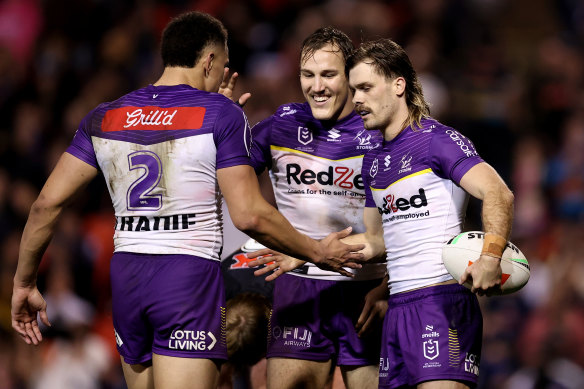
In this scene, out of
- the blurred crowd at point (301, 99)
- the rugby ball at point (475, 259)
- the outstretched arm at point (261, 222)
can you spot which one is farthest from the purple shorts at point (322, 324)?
the blurred crowd at point (301, 99)

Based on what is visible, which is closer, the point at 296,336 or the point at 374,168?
the point at 374,168

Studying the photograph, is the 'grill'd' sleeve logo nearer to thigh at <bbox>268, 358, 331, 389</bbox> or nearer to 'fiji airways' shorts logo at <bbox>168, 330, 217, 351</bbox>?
'fiji airways' shorts logo at <bbox>168, 330, 217, 351</bbox>

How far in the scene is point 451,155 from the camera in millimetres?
4508

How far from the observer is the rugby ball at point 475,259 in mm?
4297

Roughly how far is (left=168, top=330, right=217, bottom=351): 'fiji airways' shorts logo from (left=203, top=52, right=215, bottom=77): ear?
4.63 feet

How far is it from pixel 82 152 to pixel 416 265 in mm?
1884

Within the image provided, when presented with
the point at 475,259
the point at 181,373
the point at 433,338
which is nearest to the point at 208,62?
the point at 181,373

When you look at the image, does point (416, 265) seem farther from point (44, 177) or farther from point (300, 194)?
point (44, 177)

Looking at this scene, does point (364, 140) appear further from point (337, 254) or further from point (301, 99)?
point (301, 99)

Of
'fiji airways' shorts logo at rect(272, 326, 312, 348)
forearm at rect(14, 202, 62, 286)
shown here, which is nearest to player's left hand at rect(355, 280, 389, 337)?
'fiji airways' shorts logo at rect(272, 326, 312, 348)

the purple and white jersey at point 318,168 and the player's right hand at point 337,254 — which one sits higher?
the purple and white jersey at point 318,168

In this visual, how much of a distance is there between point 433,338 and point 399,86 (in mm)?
1390

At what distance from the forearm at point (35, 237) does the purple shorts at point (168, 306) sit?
466mm

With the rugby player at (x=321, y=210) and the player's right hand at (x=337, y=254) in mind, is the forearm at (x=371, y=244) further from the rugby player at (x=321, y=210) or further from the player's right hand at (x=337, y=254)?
the rugby player at (x=321, y=210)
